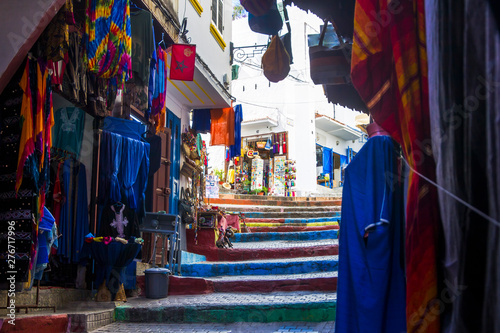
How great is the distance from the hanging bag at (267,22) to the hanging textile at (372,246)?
3.67 metres

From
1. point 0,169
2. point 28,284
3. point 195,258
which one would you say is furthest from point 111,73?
point 195,258

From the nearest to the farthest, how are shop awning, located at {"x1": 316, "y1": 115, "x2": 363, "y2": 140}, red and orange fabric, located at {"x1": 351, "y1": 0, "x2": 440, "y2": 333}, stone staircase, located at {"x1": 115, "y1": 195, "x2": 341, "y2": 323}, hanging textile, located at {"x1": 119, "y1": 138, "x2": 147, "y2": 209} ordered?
red and orange fabric, located at {"x1": 351, "y1": 0, "x2": 440, "y2": 333} < stone staircase, located at {"x1": 115, "y1": 195, "x2": 341, "y2": 323} < hanging textile, located at {"x1": 119, "y1": 138, "x2": 147, "y2": 209} < shop awning, located at {"x1": 316, "y1": 115, "x2": 363, "y2": 140}

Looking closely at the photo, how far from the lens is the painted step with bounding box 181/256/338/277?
7031 millimetres

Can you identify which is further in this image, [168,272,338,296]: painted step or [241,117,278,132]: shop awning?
[241,117,278,132]: shop awning

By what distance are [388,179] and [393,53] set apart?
2.67 feet

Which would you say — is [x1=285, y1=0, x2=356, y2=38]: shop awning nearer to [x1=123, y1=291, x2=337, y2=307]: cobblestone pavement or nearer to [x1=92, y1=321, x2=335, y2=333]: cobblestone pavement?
[x1=123, y1=291, x2=337, y2=307]: cobblestone pavement

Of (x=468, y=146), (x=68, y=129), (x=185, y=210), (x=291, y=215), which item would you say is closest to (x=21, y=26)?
(x=68, y=129)

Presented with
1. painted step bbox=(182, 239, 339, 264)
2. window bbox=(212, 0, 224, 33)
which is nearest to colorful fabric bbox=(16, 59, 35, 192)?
painted step bbox=(182, 239, 339, 264)

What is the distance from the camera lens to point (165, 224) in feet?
23.6

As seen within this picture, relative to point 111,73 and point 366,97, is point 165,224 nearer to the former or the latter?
point 111,73

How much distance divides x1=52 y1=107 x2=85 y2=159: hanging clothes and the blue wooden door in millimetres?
3919

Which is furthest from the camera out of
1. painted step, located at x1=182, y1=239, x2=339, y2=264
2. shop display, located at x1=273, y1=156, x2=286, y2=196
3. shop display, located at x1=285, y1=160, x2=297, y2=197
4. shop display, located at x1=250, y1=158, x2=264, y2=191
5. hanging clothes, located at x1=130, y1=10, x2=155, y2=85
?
shop display, located at x1=250, y1=158, x2=264, y2=191

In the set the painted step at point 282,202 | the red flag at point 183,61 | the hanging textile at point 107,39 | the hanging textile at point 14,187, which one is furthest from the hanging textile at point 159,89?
the painted step at point 282,202

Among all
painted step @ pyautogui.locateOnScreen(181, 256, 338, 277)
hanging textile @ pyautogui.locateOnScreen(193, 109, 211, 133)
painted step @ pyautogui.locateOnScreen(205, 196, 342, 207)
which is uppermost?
hanging textile @ pyautogui.locateOnScreen(193, 109, 211, 133)
